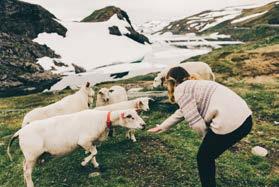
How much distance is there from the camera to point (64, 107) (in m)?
19.8

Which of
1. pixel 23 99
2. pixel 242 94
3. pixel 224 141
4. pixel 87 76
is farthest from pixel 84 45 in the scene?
pixel 224 141

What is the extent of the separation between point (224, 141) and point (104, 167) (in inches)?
269

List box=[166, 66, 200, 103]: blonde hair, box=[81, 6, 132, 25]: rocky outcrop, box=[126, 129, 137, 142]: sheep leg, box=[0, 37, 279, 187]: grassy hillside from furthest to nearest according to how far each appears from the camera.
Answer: box=[81, 6, 132, 25]: rocky outcrop → box=[126, 129, 137, 142]: sheep leg → box=[0, 37, 279, 187]: grassy hillside → box=[166, 66, 200, 103]: blonde hair

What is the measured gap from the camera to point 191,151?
16.7m

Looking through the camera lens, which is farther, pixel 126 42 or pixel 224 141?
pixel 126 42

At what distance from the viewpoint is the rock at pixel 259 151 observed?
54.7 ft

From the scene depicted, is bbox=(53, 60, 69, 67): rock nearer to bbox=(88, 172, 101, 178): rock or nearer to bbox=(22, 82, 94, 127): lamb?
bbox=(22, 82, 94, 127): lamb

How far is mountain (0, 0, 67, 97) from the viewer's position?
62.6 metres

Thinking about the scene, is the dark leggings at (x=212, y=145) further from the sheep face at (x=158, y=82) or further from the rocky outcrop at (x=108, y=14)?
the rocky outcrop at (x=108, y=14)

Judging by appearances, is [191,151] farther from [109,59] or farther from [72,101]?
[109,59]

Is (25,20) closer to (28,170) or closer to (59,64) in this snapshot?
Answer: (59,64)

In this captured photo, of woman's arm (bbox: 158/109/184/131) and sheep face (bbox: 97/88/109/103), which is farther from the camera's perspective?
sheep face (bbox: 97/88/109/103)

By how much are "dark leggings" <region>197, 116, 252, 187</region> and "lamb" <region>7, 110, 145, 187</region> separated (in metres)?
4.72

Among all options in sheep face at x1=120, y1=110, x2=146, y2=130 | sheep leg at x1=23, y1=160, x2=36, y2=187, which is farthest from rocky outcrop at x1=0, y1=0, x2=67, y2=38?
sheep face at x1=120, y1=110, x2=146, y2=130
